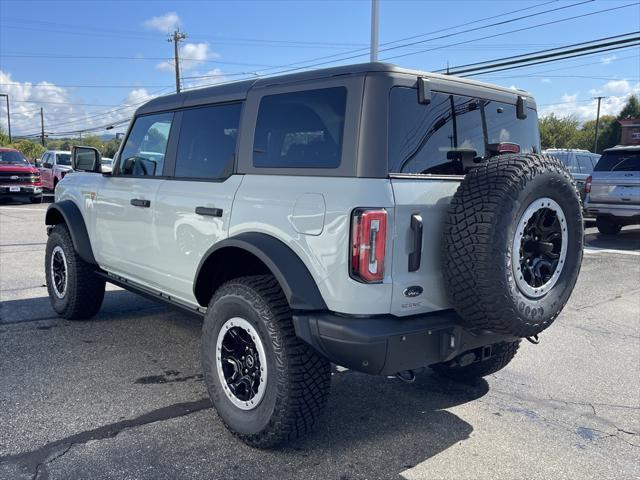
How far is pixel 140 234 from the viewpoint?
4.34 meters

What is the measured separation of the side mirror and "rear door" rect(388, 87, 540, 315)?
326 cm

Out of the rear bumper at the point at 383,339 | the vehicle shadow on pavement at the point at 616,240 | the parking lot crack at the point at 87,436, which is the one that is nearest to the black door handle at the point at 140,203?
the parking lot crack at the point at 87,436

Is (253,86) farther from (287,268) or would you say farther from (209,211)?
(287,268)

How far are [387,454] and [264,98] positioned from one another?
7.15 ft

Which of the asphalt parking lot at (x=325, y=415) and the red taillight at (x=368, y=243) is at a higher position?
the red taillight at (x=368, y=243)

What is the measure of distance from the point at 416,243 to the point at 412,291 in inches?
9.6

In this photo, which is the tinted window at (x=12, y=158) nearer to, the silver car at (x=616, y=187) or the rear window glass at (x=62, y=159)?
the rear window glass at (x=62, y=159)

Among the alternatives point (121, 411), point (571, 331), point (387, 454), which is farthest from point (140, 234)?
point (571, 331)

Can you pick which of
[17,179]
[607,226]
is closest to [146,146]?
[607,226]

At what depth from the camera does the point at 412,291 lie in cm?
282

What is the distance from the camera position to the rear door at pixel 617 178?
443 inches

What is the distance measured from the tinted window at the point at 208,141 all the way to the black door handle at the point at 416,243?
134 cm

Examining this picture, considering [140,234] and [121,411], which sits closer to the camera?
[121,411]

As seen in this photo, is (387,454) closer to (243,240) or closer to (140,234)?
(243,240)
